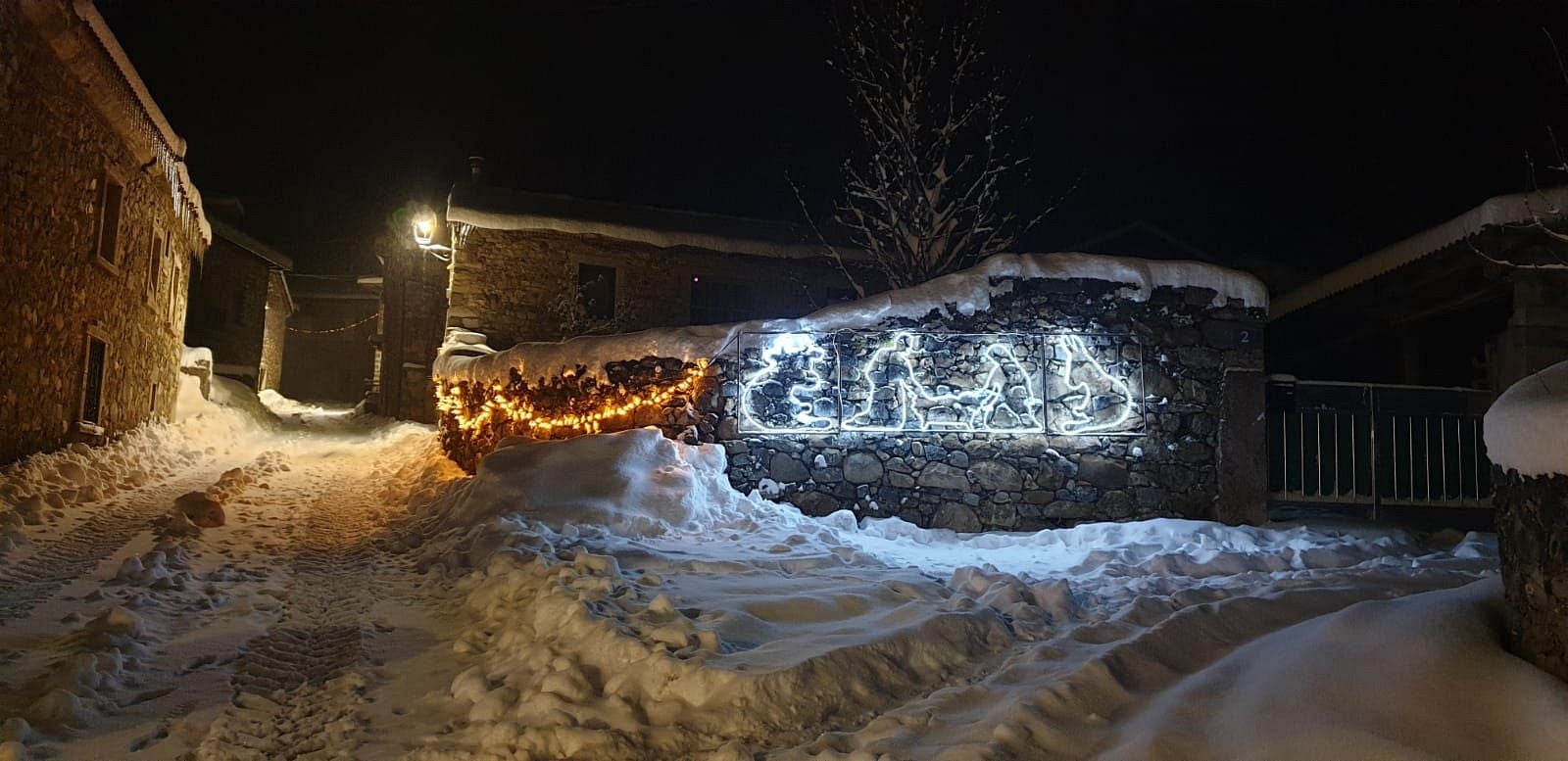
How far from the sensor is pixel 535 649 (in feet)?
13.7

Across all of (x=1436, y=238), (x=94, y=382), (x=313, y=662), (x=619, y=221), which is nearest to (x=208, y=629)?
(x=313, y=662)

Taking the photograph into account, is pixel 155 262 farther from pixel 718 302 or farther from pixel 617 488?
pixel 617 488

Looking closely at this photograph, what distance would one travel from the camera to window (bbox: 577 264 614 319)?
16766 mm

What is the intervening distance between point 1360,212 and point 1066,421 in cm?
1221

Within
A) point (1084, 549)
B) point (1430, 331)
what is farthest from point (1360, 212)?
point (1084, 549)

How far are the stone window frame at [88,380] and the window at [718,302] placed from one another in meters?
9.48

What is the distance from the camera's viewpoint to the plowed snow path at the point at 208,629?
343 cm

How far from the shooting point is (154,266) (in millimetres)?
13922

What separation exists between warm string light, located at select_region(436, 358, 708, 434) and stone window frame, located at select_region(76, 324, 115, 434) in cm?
432

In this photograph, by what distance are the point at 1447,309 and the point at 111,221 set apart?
18.4 metres

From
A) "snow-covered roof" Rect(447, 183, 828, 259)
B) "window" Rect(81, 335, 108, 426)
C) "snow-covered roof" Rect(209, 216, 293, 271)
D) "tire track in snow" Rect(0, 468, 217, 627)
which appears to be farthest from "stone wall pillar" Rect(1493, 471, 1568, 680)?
"snow-covered roof" Rect(209, 216, 293, 271)

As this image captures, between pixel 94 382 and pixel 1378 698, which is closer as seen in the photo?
pixel 1378 698

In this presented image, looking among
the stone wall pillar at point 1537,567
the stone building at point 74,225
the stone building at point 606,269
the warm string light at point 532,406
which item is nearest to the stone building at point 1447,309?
the stone wall pillar at point 1537,567

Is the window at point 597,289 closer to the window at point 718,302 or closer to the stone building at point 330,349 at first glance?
the window at point 718,302
